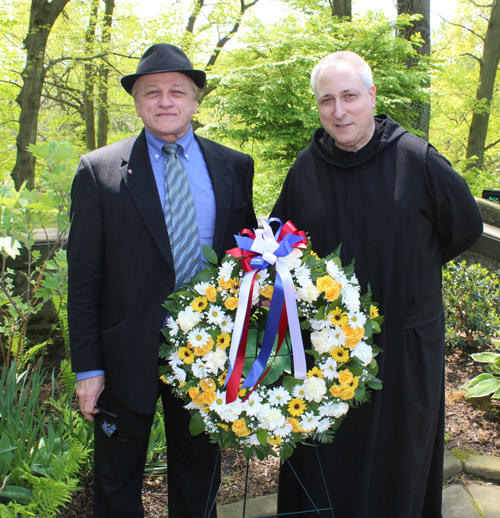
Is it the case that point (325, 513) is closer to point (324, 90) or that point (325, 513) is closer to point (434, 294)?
point (434, 294)

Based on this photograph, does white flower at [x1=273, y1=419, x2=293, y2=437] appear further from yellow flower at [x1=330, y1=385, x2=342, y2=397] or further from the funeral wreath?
yellow flower at [x1=330, y1=385, x2=342, y2=397]

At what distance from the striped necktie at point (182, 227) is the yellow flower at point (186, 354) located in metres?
0.37

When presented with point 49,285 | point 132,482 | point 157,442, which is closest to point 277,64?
point 49,285

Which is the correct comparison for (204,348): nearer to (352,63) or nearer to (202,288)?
(202,288)

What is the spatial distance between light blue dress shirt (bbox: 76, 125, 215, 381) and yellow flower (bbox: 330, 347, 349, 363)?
0.77 metres

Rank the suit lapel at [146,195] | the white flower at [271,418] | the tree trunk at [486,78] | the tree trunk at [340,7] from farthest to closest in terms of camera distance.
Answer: the tree trunk at [486,78], the tree trunk at [340,7], the suit lapel at [146,195], the white flower at [271,418]

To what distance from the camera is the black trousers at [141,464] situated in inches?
83.2

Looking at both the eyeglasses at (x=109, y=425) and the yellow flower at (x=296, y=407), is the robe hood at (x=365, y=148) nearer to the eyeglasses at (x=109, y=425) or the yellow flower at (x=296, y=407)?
the yellow flower at (x=296, y=407)

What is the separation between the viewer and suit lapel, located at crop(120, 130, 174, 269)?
1.99m

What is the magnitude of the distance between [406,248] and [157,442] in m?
1.94

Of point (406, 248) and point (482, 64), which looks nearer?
point (406, 248)

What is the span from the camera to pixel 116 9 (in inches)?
583

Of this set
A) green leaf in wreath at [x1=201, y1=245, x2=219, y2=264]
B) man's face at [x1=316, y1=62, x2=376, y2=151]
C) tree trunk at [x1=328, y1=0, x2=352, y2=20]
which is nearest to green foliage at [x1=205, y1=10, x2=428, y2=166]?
tree trunk at [x1=328, y1=0, x2=352, y2=20]

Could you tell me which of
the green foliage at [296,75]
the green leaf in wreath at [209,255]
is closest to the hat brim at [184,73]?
the green leaf in wreath at [209,255]
